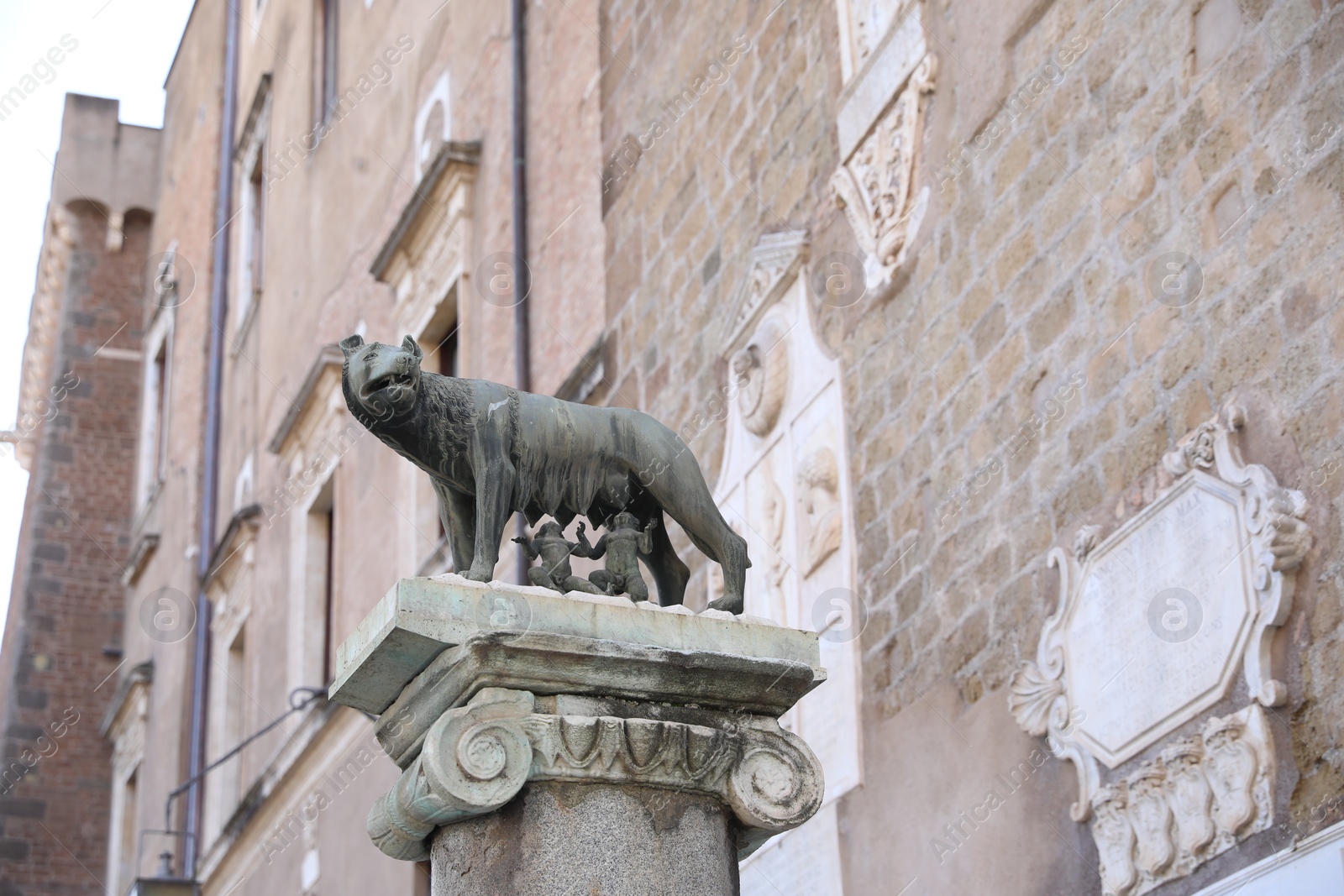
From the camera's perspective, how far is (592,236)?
11609 mm

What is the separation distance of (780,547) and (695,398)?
4.58 ft

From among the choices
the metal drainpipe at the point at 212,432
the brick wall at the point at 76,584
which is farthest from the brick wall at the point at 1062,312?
the brick wall at the point at 76,584

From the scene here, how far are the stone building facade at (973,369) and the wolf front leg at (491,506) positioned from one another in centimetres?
223

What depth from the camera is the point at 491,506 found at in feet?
15.4

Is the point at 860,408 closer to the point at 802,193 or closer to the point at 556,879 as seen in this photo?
the point at 802,193

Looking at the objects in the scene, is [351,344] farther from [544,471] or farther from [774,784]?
[774,784]

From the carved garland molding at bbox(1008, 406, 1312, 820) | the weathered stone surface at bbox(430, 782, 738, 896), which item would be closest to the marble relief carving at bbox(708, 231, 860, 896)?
the carved garland molding at bbox(1008, 406, 1312, 820)

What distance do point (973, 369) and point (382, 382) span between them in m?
3.30

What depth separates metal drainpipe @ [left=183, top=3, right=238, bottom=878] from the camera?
18.2 metres

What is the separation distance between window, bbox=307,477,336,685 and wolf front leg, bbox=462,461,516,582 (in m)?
11.0

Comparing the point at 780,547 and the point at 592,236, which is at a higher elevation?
the point at 592,236

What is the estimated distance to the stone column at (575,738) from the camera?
416 cm

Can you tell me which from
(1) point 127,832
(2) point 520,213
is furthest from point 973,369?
(1) point 127,832

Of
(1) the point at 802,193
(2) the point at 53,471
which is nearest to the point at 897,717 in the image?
(1) the point at 802,193
